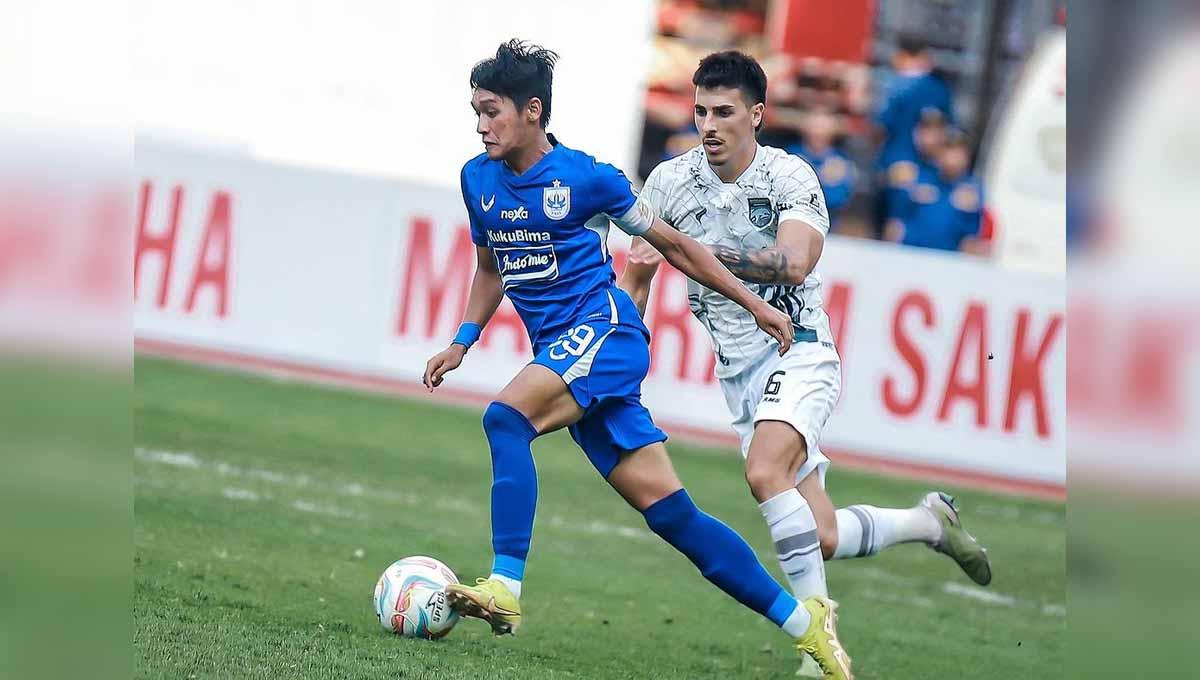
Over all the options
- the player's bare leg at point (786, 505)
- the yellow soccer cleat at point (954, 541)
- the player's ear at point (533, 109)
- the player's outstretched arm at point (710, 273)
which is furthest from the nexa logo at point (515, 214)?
the yellow soccer cleat at point (954, 541)

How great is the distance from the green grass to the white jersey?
1.20 metres

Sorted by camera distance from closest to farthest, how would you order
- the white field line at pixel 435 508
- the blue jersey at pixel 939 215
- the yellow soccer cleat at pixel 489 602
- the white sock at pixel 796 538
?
the yellow soccer cleat at pixel 489 602 < the white sock at pixel 796 538 < the white field line at pixel 435 508 < the blue jersey at pixel 939 215

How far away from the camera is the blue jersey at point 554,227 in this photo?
4941mm

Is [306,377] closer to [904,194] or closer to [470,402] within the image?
[470,402]

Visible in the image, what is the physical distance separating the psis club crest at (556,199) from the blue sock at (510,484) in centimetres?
62

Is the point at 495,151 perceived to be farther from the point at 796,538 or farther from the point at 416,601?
the point at 796,538

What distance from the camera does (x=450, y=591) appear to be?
4.66 metres

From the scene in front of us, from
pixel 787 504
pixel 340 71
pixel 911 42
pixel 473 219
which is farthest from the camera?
pixel 911 42

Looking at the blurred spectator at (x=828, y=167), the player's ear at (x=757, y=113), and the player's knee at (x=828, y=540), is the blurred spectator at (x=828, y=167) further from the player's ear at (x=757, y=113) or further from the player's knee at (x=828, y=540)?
the player's knee at (x=828, y=540)

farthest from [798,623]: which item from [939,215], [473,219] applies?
[939,215]

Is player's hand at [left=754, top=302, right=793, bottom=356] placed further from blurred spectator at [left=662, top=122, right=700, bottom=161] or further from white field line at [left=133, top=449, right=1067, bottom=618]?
blurred spectator at [left=662, top=122, right=700, bottom=161]

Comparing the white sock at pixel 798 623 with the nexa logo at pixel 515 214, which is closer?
the nexa logo at pixel 515 214

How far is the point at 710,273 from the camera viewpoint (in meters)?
4.87

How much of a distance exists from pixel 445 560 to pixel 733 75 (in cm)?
261
